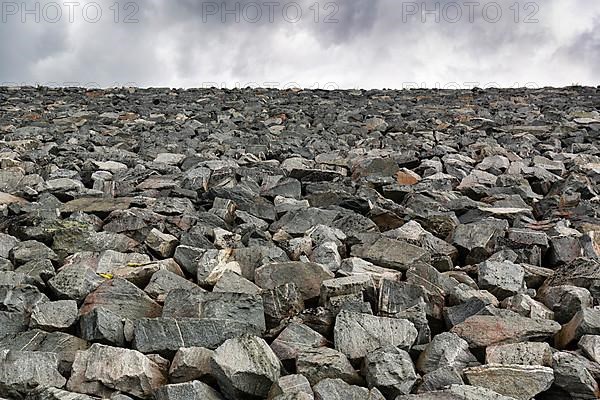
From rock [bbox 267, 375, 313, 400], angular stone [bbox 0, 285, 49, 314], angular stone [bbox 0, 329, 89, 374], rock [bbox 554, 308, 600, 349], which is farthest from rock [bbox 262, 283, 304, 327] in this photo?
rock [bbox 554, 308, 600, 349]

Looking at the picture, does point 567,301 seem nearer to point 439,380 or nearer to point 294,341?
point 439,380

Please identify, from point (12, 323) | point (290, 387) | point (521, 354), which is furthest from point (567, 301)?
point (12, 323)

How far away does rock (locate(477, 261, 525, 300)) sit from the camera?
324 cm

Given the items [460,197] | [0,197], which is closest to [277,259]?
[460,197]

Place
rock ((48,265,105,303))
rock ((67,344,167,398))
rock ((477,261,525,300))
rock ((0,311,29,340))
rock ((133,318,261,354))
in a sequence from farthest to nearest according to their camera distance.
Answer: rock ((477,261,525,300)), rock ((48,265,105,303)), rock ((0,311,29,340)), rock ((133,318,261,354)), rock ((67,344,167,398))

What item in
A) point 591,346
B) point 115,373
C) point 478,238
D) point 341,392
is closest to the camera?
point 341,392

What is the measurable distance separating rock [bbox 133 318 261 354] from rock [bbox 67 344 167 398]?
0.36 feet

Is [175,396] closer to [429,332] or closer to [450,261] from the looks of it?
[429,332]

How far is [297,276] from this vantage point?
10.6 ft

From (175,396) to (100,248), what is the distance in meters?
1.61

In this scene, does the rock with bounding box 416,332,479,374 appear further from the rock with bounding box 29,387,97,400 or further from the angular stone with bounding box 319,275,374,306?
the rock with bounding box 29,387,97,400

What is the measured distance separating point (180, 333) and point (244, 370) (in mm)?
424

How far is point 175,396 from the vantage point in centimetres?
237

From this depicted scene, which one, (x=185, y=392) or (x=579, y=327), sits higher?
(x=579, y=327)
